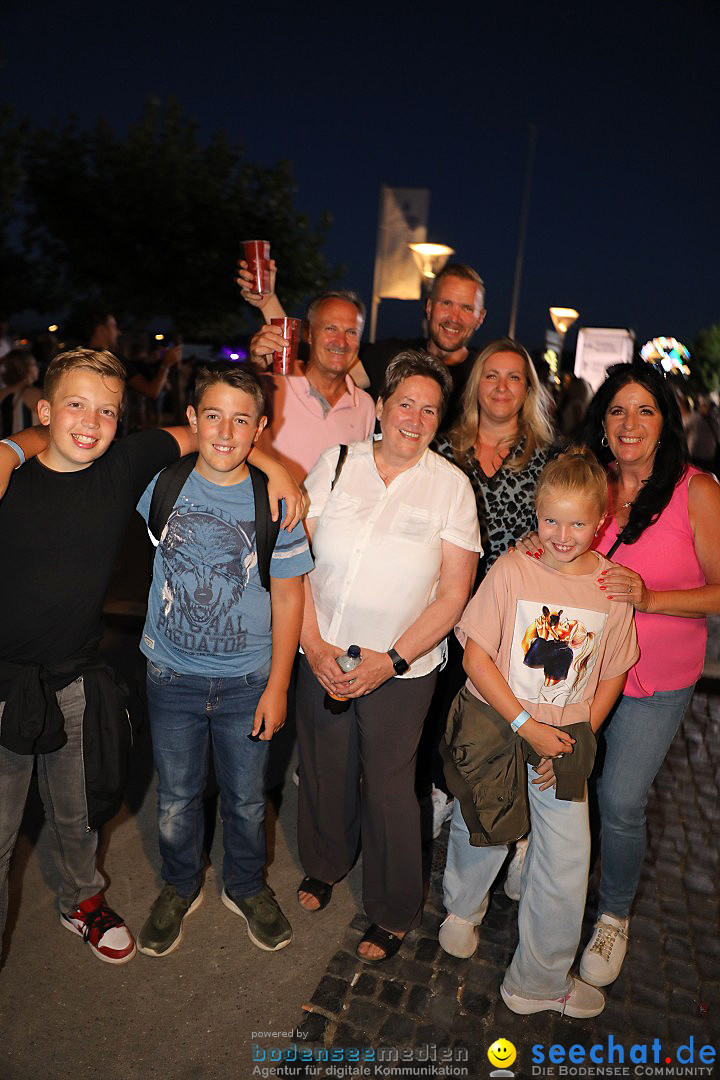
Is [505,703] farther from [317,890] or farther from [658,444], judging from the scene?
[317,890]

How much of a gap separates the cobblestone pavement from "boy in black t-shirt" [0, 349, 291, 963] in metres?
1.15

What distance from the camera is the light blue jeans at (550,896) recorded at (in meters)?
2.72

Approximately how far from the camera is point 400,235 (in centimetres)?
1023

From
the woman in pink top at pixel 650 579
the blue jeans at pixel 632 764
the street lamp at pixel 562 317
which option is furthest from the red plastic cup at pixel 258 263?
the street lamp at pixel 562 317

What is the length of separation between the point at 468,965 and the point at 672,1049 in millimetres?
773

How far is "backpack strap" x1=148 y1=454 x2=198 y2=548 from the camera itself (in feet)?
8.95

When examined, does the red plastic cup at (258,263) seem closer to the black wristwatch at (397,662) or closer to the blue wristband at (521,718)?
the black wristwatch at (397,662)

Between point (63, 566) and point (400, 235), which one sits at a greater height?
point (400, 235)

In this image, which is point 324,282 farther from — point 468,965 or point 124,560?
point 468,965

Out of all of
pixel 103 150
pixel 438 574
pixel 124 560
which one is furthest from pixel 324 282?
pixel 438 574

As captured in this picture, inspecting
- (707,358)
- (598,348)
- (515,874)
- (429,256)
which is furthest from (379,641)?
(707,358)

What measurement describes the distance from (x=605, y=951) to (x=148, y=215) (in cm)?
1667

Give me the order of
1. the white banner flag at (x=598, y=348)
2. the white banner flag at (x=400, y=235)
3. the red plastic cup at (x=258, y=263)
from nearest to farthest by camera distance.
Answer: the red plastic cup at (x=258, y=263), the white banner flag at (x=400, y=235), the white banner flag at (x=598, y=348)

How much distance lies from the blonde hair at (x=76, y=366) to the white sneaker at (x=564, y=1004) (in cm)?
271
